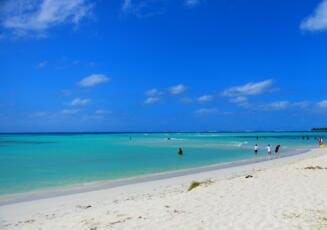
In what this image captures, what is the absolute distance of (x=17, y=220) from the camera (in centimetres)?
966

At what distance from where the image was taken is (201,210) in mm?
8836

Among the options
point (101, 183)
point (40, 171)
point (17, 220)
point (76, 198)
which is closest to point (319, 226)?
point (17, 220)

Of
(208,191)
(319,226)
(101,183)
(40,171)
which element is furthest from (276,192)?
(40,171)

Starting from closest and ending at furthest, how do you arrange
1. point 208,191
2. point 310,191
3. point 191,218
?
point 191,218
point 310,191
point 208,191

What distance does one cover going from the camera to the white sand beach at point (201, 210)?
301 inches

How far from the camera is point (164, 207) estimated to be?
30.7 feet

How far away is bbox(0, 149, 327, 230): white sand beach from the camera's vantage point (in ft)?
25.1

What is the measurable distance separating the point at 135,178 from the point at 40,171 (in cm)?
738

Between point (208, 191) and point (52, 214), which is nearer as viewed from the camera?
point (52, 214)

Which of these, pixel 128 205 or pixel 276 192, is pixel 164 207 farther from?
pixel 276 192

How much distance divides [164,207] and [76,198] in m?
5.02

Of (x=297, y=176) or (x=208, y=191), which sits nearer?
(x=208, y=191)

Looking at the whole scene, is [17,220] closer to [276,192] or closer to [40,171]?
[276,192]

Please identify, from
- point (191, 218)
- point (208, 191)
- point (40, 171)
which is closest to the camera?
point (191, 218)
